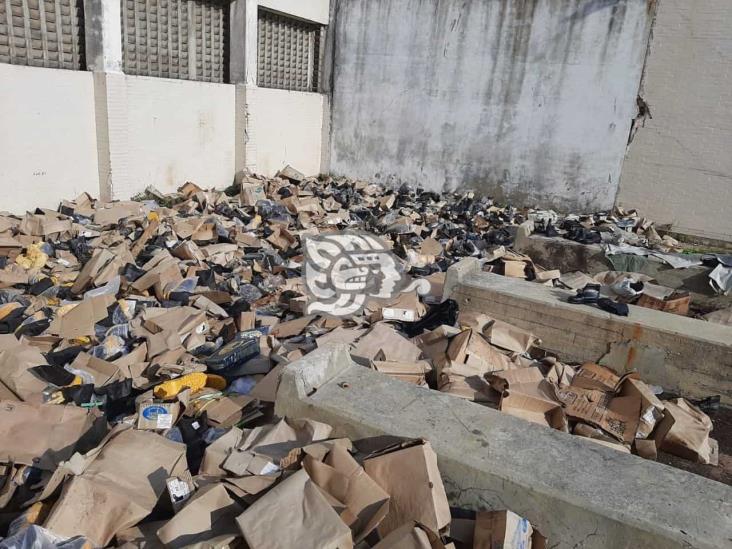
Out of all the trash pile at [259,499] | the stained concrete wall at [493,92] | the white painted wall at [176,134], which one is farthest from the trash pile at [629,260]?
the white painted wall at [176,134]

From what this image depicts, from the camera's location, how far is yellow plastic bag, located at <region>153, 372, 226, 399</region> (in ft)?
12.2

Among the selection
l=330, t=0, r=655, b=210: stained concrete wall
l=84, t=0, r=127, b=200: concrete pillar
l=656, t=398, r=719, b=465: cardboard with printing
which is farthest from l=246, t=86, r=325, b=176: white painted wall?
l=656, t=398, r=719, b=465: cardboard with printing

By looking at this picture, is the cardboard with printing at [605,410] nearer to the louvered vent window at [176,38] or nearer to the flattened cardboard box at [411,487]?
the flattened cardboard box at [411,487]

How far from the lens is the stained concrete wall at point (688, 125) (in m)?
9.31

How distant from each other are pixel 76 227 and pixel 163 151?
2653 mm

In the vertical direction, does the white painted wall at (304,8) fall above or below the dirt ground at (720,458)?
above

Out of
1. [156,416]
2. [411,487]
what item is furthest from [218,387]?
[411,487]

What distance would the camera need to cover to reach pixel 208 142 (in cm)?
1027

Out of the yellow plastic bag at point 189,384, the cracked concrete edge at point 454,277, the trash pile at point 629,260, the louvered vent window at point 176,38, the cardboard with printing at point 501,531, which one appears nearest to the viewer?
the cardboard with printing at point 501,531

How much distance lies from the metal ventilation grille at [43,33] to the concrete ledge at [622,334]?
636 cm

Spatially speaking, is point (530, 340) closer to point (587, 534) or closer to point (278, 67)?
point (587, 534)

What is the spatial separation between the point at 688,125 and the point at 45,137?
1035 centimetres

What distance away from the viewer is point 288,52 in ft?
39.4

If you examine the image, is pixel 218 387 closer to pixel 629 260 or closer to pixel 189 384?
pixel 189 384
